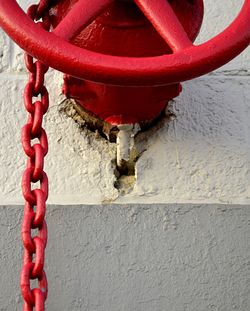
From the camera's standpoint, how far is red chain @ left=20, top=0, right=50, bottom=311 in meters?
0.76

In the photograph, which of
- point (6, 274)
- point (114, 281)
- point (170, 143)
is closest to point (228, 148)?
point (170, 143)

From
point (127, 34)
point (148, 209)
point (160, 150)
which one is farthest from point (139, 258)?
point (127, 34)

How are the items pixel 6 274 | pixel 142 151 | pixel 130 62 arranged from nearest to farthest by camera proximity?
pixel 130 62, pixel 6 274, pixel 142 151

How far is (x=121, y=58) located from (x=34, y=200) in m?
0.22

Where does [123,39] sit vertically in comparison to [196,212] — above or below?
above

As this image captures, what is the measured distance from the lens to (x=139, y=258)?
1212 millimetres

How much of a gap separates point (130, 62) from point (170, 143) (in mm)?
449

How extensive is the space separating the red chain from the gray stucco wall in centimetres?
Answer: 33

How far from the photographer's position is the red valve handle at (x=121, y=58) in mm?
885

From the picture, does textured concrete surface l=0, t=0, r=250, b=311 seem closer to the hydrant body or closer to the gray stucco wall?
the gray stucco wall

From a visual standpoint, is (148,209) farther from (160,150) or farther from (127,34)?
(127,34)

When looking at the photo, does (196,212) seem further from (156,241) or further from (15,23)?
(15,23)

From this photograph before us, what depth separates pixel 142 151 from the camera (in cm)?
131

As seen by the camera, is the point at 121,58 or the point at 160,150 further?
the point at 160,150
